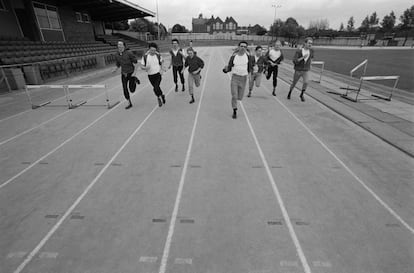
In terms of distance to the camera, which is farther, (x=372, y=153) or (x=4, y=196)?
(x=372, y=153)

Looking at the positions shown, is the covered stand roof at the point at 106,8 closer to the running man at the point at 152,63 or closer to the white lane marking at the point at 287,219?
the running man at the point at 152,63

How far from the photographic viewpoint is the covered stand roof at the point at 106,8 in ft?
73.9

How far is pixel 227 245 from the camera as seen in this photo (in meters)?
2.59

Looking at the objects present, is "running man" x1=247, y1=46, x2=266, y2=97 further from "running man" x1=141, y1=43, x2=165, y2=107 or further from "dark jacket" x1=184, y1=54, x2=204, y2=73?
"running man" x1=141, y1=43, x2=165, y2=107

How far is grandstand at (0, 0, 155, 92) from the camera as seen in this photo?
456 inches

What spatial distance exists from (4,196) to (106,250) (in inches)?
88.8

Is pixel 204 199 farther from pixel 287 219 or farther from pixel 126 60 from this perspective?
pixel 126 60

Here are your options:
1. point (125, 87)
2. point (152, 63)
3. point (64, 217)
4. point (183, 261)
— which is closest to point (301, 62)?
point (152, 63)

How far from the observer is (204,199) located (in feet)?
11.0

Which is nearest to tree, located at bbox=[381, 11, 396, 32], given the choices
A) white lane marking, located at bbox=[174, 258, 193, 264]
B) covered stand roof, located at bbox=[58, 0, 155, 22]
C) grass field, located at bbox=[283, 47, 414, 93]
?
grass field, located at bbox=[283, 47, 414, 93]

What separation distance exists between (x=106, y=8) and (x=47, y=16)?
9053 millimetres

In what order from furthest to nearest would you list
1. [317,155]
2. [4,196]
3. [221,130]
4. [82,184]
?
[221,130] → [317,155] → [82,184] → [4,196]

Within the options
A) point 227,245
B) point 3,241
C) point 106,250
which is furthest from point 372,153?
point 3,241

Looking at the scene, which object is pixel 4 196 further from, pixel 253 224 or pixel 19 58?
pixel 19 58
